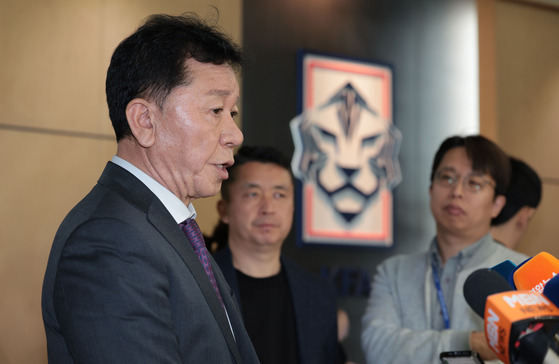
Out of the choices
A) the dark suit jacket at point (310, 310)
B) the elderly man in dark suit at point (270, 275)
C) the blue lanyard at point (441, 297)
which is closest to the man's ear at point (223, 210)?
the elderly man in dark suit at point (270, 275)

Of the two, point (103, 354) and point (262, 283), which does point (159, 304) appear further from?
point (262, 283)

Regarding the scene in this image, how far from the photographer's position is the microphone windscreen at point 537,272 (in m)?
1.25

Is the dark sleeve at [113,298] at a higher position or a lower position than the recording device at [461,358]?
higher

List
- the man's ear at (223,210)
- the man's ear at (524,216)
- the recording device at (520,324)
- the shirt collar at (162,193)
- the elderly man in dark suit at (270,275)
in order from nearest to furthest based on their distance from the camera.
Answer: the recording device at (520,324) < the shirt collar at (162,193) < the elderly man in dark suit at (270,275) < the man's ear at (223,210) < the man's ear at (524,216)

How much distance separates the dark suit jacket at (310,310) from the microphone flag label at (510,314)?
166 cm

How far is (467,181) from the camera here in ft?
9.18

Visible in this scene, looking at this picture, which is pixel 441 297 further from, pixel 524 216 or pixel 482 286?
pixel 482 286

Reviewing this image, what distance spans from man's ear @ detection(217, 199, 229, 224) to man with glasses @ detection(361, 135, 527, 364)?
2.30ft

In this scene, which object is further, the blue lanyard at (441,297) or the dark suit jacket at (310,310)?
the dark suit jacket at (310,310)

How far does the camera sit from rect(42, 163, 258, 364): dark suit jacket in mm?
1217

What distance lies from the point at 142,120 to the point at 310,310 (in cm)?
150

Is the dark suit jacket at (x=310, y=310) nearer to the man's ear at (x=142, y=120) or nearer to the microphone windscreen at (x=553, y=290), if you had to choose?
the man's ear at (x=142, y=120)

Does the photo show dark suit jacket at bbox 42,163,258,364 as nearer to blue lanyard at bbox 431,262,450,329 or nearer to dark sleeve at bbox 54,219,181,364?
dark sleeve at bbox 54,219,181,364

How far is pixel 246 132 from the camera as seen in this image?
4203 millimetres
